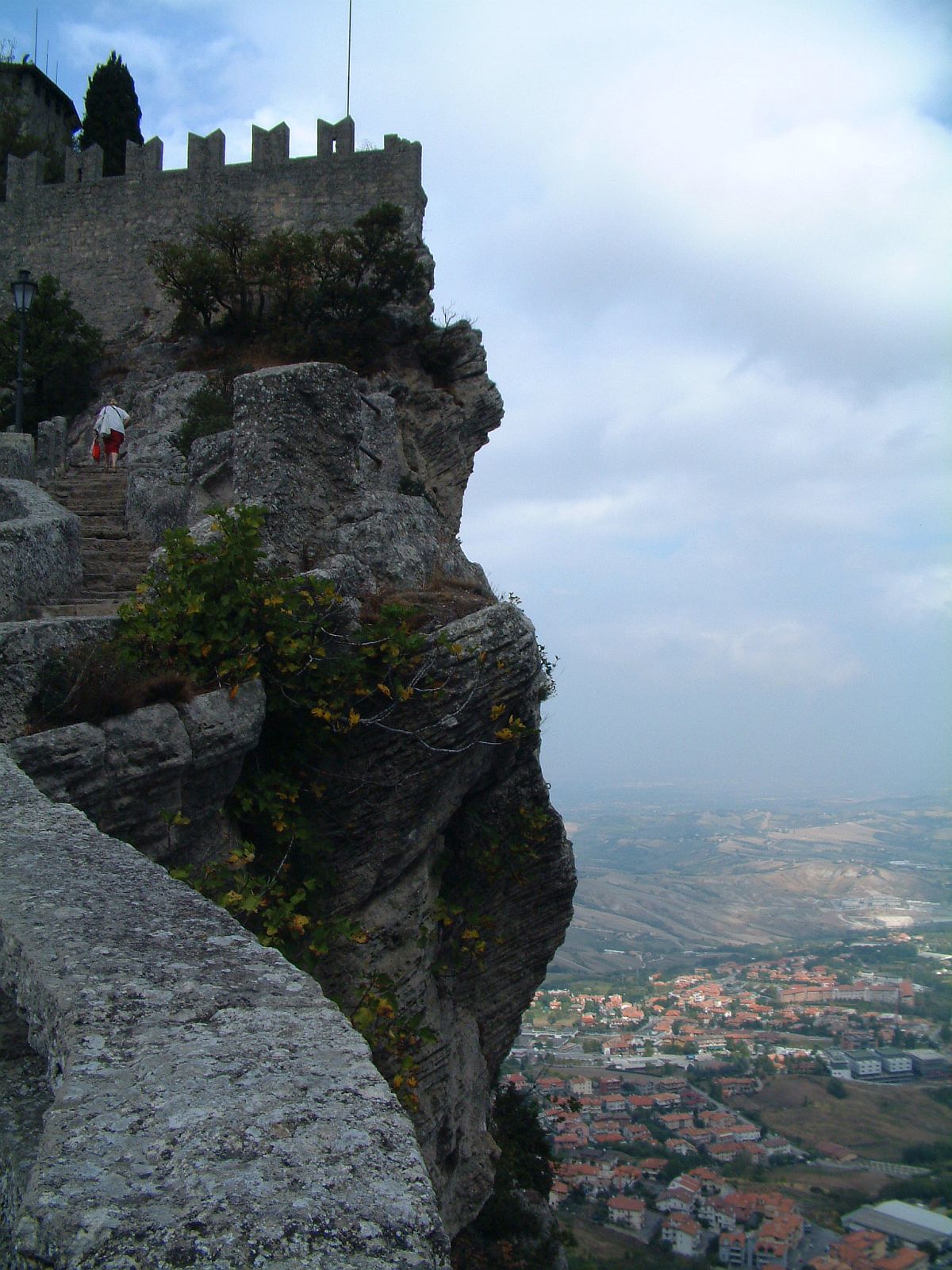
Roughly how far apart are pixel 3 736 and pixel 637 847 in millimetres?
53983

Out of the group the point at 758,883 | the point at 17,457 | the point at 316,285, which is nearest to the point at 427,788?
the point at 17,457

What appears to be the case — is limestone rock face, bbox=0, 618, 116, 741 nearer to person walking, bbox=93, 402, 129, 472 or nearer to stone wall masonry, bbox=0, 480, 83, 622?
stone wall masonry, bbox=0, 480, 83, 622

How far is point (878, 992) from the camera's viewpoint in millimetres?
24953

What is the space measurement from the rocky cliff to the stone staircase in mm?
774

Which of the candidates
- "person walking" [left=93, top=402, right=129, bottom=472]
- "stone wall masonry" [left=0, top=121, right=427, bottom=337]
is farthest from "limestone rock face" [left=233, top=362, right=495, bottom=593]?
"stone wall masonry" [left=0, top=121, right=427, bottom=337]

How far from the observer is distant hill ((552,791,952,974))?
3575 cm

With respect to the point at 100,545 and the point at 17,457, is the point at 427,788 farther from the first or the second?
the point at 17,457

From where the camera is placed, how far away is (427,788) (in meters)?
6.64

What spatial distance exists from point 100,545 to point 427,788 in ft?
18.1

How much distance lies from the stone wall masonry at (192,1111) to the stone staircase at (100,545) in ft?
13.4

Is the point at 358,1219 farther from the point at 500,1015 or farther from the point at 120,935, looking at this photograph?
the point at 500,1015

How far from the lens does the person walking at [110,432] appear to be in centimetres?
1447

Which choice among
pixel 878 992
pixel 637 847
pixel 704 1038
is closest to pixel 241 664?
pixel 704 1038

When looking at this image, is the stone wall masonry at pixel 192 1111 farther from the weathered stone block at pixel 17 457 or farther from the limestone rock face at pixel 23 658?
the weathered stone block at pixel 17 457
